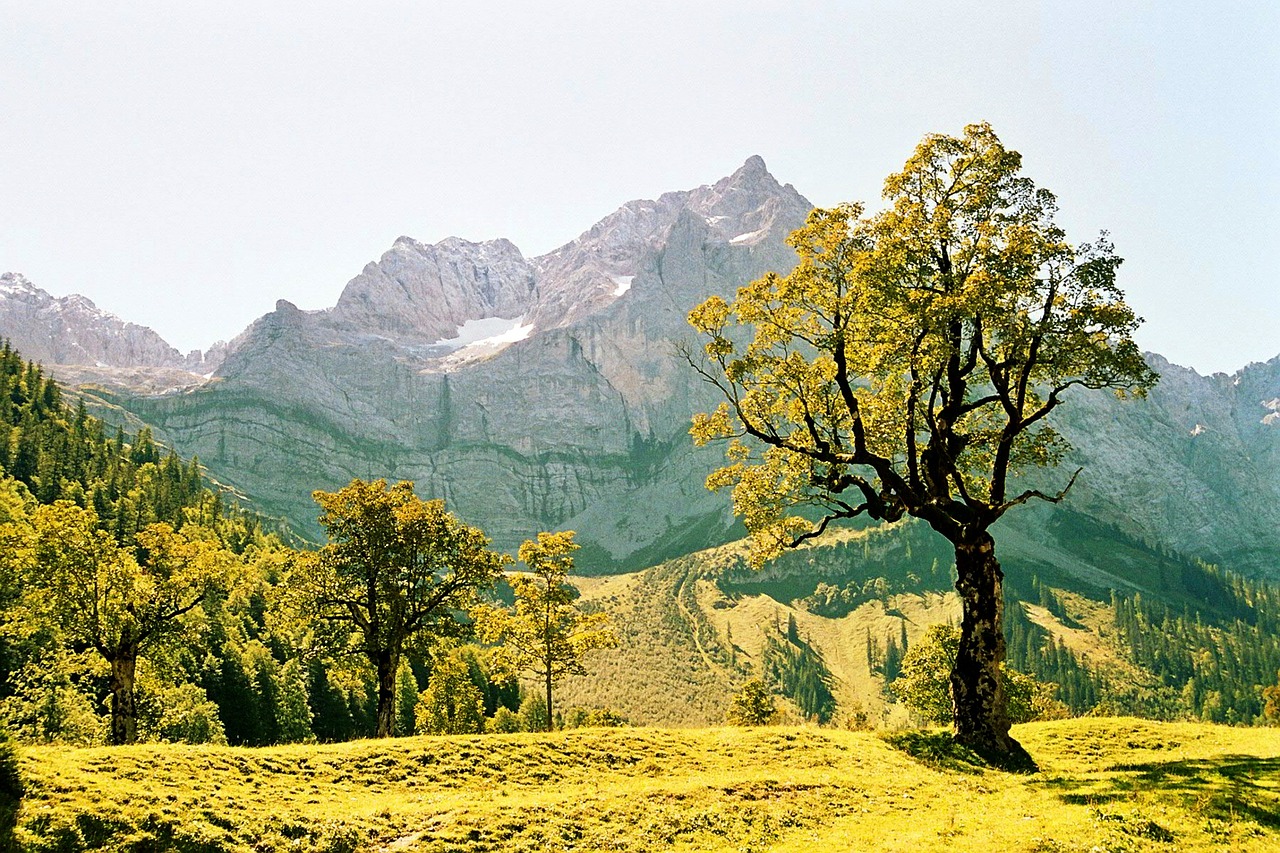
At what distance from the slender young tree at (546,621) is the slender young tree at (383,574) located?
234 inches

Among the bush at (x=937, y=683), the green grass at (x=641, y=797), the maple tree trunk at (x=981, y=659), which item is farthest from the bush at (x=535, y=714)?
the maple tree trunk at (x=981, y=659)

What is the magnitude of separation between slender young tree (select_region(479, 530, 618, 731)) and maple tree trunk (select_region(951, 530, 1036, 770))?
89.0 feet

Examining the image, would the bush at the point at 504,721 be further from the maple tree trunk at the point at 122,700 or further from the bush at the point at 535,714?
the maple tree trunk at the point at 122,700

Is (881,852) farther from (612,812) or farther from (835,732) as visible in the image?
(835,732)

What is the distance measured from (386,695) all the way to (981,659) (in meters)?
31.6

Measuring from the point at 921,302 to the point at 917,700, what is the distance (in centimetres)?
6670

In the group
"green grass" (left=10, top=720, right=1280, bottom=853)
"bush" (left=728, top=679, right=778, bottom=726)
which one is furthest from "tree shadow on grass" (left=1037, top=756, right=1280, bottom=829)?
"bush" (left=728, top=679, right=778, bottom=726)

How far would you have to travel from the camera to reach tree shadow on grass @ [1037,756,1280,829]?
18.6m

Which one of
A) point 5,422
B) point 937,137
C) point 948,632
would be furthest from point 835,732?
point 5,422

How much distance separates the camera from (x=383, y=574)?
45.4 meters

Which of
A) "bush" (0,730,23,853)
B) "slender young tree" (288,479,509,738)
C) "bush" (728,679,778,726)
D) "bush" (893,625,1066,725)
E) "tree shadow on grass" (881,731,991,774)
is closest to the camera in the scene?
"bush" (0,730,23,853)

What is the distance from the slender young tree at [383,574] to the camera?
147 feet

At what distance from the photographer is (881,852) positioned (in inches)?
725

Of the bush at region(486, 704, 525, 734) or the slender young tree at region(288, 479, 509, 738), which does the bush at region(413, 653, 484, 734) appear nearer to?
the bush at region(486, 704, 525, 734)
